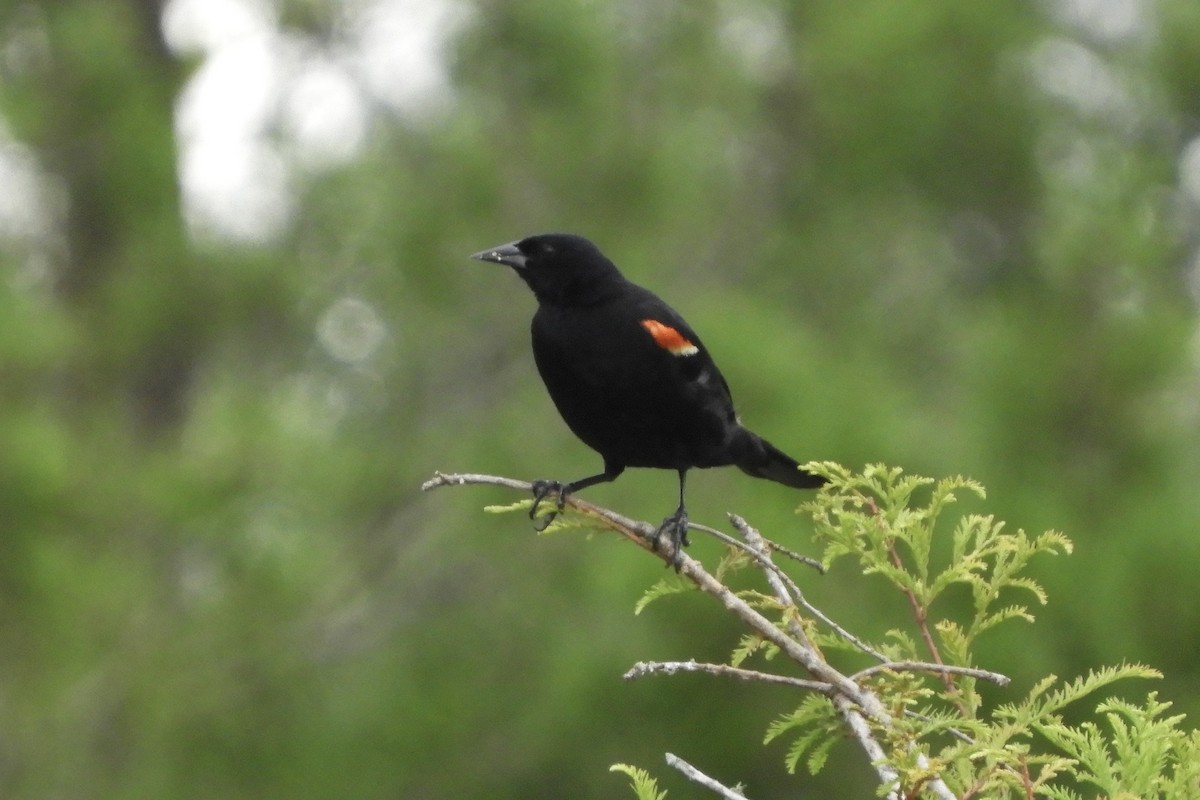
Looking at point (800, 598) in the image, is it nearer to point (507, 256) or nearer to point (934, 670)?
point (934, 670)

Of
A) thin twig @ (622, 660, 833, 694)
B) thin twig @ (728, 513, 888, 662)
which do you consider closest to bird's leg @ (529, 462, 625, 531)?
thin twig @ (728, 513, 888, 662)

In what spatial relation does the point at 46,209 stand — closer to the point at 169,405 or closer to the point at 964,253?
the point at 169,405

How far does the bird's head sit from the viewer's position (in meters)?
4.09

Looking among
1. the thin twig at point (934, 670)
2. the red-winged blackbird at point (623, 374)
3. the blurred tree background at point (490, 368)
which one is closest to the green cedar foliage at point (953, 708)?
the thin twig at point (934, 670)

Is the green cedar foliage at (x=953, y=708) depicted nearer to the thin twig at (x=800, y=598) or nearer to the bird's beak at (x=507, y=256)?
the thin twig at (x=800, y=598)

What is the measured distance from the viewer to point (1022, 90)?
39.3ft

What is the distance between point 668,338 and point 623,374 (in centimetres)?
17

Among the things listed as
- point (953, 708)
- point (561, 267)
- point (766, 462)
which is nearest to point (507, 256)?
point (561, 267)

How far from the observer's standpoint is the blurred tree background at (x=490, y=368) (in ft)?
23.3

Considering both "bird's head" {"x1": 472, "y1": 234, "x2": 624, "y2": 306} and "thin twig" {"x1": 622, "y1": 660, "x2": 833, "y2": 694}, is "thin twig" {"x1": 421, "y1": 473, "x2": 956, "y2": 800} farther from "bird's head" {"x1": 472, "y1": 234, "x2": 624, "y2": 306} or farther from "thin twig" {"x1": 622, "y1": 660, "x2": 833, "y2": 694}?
"bird's head" {"x1": 472, "y1": 234, "x2": 624, "y2": 306}

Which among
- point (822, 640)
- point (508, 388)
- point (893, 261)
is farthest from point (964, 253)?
point (822, 640)

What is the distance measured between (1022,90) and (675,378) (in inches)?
351

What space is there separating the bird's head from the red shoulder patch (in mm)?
190

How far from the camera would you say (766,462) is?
14.5 ft
